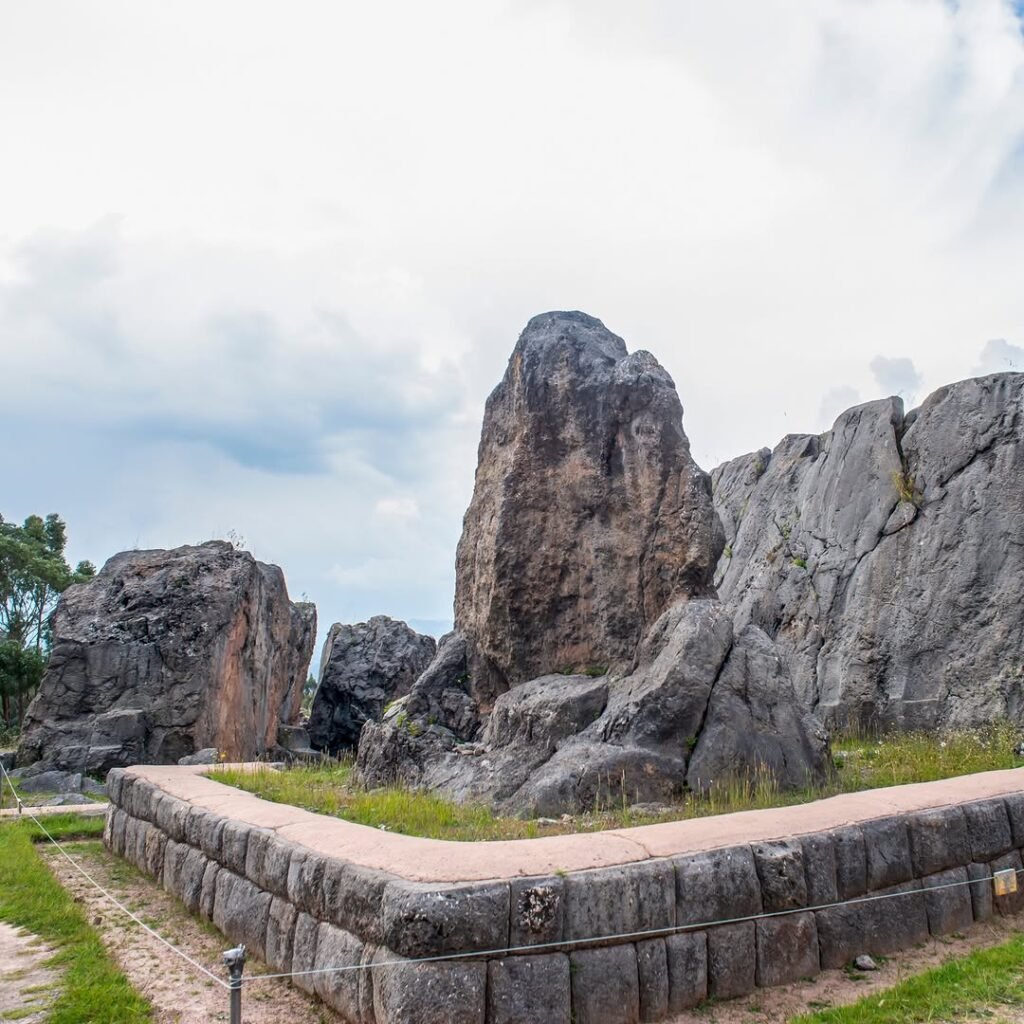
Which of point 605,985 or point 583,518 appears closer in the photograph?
point 605,985

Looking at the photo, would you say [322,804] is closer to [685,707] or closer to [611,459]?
[685,707]

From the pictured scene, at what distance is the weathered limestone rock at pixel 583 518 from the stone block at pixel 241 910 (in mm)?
4605

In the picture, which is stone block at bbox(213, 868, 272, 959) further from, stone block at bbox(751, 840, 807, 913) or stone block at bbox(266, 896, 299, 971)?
stone block at bbox(751, 840, 807, 913)

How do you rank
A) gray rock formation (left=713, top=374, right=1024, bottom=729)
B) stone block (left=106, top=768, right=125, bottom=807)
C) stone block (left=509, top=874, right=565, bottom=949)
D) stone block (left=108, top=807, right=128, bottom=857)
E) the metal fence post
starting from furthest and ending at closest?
gray rock formation (left=713, top=374, right=1024, bottom=729) → stone block (left=106, top=768, right=125, bottom=807) → stone block (left=108, top=807, right=128, bottom=857) → stone block (left=509, top=874, right=565, bottom=949) → the metal fence post

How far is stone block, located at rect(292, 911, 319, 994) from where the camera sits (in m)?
5.36

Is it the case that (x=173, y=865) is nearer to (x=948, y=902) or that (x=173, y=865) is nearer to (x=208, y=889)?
(x=208, y=889)

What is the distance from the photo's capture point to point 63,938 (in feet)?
22.1

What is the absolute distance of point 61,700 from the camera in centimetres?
1559

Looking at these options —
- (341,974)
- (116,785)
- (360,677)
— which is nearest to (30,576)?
(360,677)

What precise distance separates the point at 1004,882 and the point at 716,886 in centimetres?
284

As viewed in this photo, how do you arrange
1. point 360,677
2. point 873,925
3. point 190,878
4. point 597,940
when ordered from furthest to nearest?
point 360,677
point 190,878
point 873,925
point 597,940

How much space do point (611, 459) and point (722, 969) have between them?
22.2 ft

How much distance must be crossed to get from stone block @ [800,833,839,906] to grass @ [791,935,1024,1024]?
600 mm

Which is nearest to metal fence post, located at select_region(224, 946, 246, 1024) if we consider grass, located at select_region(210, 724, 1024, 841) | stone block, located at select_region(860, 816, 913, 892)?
grass, located at select_region(210, 724, 1024, 841)
